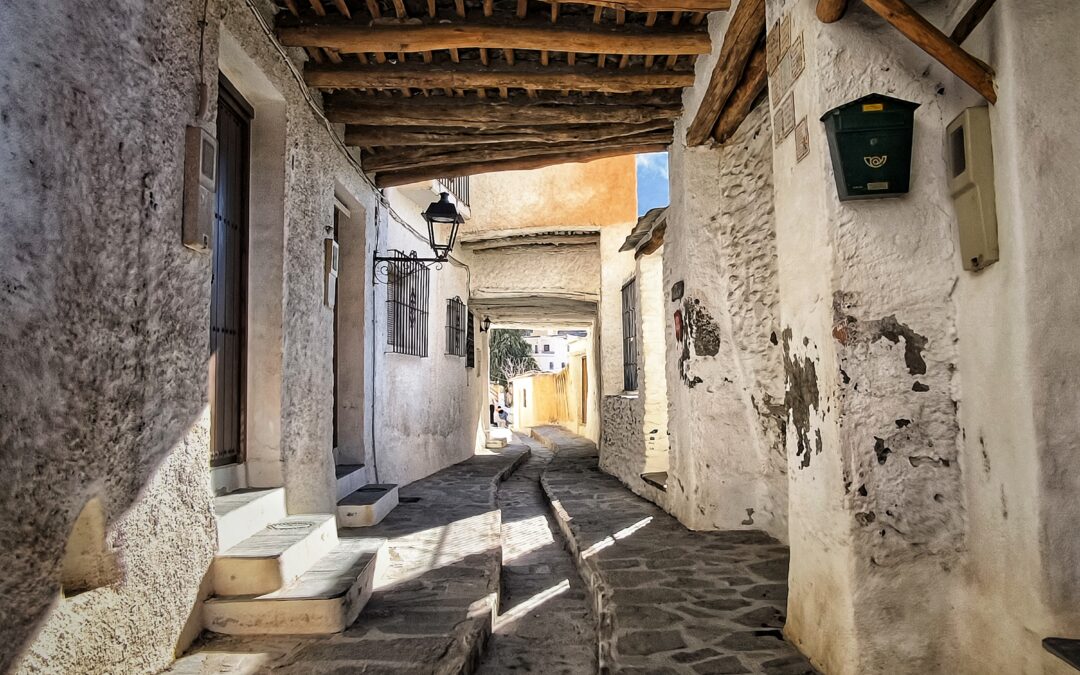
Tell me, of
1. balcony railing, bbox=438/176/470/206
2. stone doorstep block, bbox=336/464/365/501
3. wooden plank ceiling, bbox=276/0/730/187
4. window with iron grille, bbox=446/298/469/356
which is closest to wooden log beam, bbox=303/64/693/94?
wooden plank ceiling, bbox=276/0/730/187

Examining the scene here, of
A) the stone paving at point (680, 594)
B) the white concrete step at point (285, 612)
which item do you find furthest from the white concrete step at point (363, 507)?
the white concrete step at point (285, 612)

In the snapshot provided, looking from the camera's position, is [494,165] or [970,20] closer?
[970,20]

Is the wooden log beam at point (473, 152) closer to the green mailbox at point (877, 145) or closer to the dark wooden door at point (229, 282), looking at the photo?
the dark wooden door at point (229, 282)

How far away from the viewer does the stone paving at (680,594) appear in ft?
8.93

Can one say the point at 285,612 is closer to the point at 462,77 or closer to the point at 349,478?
the point at 349,478

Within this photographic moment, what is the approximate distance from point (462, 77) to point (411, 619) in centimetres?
344

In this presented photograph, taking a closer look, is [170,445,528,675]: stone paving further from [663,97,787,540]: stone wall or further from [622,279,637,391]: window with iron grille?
[622,279,637,391]: window with iron grille

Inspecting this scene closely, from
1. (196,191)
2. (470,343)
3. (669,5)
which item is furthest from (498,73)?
(470,343)

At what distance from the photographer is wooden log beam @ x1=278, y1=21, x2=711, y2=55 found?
13.0ft

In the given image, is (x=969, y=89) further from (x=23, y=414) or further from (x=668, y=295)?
(x=668, y=295)

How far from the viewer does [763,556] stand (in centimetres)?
409

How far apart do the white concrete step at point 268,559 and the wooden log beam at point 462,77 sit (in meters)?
2.96

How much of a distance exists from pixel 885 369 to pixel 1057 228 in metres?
0.66

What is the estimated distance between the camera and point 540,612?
4.04 metres
